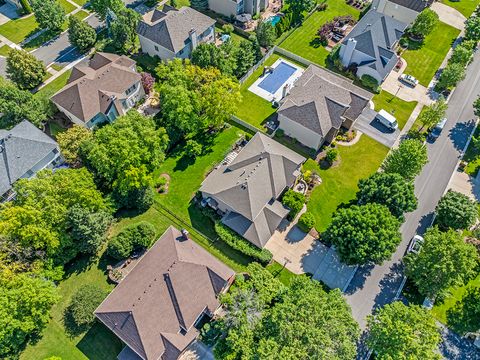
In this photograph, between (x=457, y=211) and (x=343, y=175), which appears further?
(x=343, y=175)

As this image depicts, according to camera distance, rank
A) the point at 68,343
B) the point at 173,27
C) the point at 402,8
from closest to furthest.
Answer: the point at 68,343
the point at 173,27
the point at 402,8

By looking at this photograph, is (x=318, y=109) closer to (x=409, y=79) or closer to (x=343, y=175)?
(x=343, y=175)

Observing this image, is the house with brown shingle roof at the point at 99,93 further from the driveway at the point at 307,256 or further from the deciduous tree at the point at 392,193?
the deciduous tree at the point at 392,193

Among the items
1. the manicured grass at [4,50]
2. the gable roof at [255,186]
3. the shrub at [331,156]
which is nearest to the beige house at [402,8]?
the shrub at [331,156]

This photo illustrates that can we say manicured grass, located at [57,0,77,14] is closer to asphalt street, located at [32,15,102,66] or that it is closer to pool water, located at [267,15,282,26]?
asphalt street, located at [32,15,102,66]

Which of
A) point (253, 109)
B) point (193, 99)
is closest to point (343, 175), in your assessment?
point (253, 109)

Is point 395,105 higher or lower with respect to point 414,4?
lower

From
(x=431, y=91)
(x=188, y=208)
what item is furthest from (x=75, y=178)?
(x=431, y=91)
